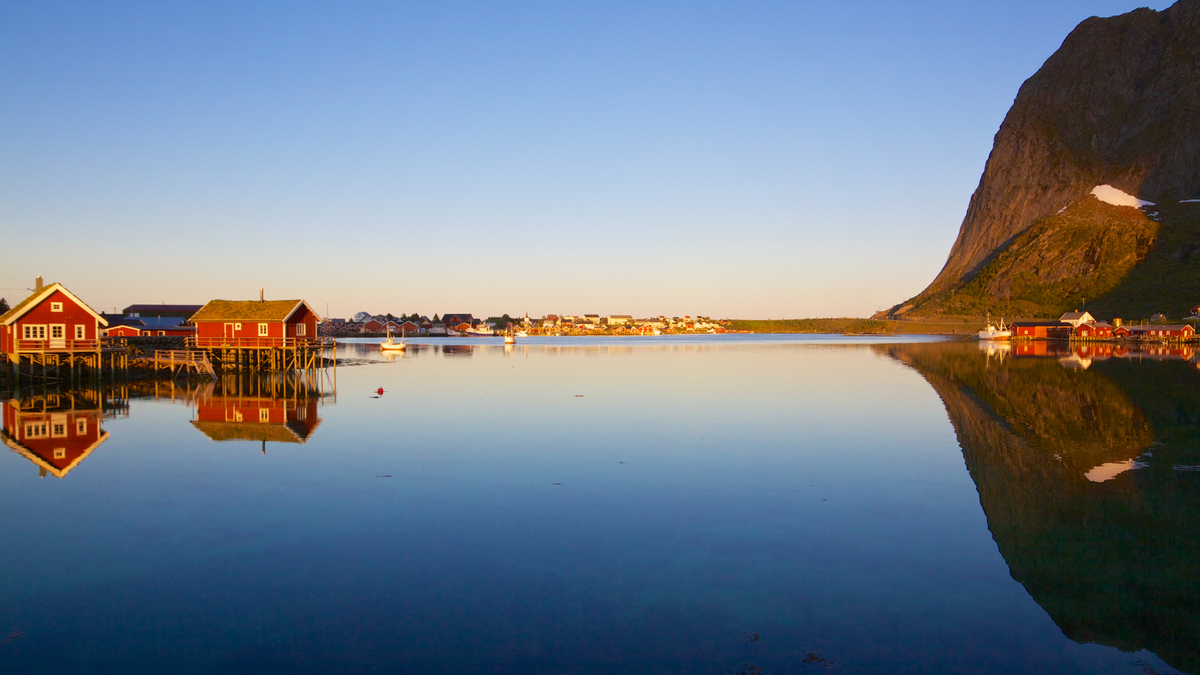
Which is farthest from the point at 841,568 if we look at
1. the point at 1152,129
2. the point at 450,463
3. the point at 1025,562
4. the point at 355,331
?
the point at 1152,129

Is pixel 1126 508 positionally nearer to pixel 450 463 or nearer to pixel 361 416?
pixel 450 463

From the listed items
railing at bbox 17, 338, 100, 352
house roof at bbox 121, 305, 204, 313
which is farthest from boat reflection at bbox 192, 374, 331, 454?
house roof at bbox 121, 305, 204, 313

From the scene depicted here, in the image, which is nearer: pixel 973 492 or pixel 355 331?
pixel 973 492

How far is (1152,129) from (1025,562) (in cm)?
23109

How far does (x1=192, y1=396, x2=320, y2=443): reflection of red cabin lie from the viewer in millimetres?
25125

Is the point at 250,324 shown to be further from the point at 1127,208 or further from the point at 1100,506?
the point at 1127,208

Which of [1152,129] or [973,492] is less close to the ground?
[1152,129]

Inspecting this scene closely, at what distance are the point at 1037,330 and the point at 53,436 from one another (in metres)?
140

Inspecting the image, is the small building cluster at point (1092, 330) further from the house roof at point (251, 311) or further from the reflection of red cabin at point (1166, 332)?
the house roof at point (251, 311)

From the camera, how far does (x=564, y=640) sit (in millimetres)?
8914

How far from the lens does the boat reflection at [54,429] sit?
20.9 m

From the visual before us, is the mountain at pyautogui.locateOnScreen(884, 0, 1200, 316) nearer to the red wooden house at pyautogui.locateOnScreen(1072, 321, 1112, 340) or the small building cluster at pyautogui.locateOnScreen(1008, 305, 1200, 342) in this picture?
the small building cluster at pyautogui.locateOnScreen(1008, 305, 1200, 342)

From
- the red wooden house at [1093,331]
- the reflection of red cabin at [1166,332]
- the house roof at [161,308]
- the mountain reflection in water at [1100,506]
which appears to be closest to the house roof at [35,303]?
the mountain reflection in water at [1100,506]

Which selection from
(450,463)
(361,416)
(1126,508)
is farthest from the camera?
(361,416)
